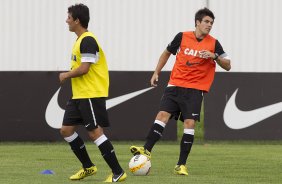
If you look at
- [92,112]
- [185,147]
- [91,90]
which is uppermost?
[91,90]

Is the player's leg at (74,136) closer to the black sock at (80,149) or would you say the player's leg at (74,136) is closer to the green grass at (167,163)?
the black sock at (80,149)

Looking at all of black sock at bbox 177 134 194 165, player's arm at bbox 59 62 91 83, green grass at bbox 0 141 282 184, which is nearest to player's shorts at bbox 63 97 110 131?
player's arm at bbox 59 62 91 83

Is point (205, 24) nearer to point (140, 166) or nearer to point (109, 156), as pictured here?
point (140, 166)

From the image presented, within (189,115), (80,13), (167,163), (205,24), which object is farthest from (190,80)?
(80,13)

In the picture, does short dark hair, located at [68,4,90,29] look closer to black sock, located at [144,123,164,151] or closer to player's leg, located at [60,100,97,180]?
player's leg, located at [60,100,97,180]

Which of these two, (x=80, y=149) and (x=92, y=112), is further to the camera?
(x=80, y=149)

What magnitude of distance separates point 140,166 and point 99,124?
1.12 m

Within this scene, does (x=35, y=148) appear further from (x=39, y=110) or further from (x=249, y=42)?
(x=249, y=42)

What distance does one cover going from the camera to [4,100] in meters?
17.3

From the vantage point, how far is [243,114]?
58.2 feet

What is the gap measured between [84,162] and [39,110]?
6.32m

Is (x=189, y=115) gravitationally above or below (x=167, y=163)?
above

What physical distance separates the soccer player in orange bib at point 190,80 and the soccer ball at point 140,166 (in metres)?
0.33

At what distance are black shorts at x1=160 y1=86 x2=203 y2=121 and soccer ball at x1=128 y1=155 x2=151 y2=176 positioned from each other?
2.74 ft
